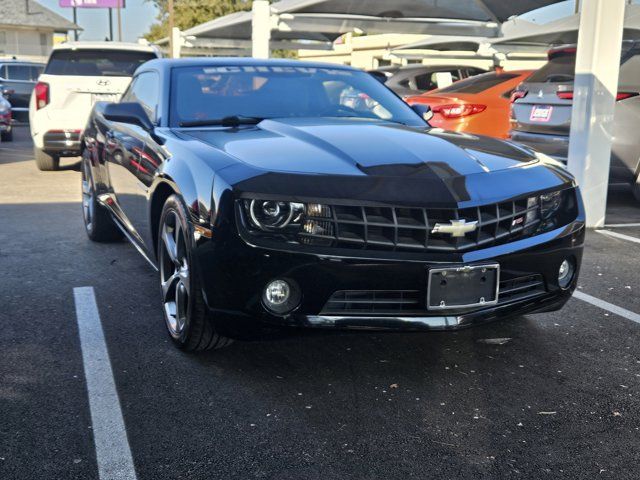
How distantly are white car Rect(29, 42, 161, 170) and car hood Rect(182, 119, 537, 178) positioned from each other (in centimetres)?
655

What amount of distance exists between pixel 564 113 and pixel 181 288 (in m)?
5.46

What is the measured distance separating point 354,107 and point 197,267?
6.22 ft

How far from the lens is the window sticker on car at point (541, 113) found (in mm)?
8320

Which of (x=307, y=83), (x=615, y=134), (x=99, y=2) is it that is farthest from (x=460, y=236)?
(x=99, y=2)

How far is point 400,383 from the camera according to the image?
3.66m

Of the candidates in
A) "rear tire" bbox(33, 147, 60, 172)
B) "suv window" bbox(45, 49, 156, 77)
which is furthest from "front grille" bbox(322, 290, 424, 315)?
"rear tire" bbox(33, 147, 60, 172)

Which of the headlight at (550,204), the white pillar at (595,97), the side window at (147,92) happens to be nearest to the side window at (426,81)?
the white pillar at (595,97)

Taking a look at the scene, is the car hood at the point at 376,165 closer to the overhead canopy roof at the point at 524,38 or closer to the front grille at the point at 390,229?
the front grille at the point at 390,229

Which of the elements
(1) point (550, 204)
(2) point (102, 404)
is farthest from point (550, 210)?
(2) point (102, 404)

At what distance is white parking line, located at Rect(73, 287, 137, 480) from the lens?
2865mm

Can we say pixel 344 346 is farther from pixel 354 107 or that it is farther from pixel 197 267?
pixel 354 107

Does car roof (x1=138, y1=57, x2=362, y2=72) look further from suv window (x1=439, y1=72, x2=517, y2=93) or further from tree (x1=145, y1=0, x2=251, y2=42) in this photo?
tree (x1=145, y1=0, x2=251, y2=42)

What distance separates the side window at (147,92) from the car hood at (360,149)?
0.66 m

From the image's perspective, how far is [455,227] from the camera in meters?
3.38
